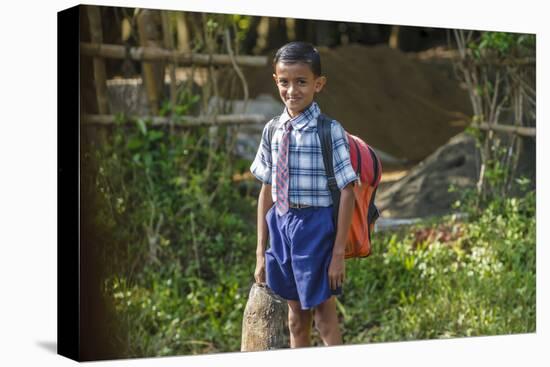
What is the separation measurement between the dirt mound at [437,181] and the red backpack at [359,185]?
30 centimetres

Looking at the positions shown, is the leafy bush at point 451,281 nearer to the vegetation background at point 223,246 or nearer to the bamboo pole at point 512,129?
the vegetation background at point 223,246

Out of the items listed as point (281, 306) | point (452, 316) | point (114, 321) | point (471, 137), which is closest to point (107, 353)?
point (114, 321)

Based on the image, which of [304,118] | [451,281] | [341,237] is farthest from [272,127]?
[451,281]

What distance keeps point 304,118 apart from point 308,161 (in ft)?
1.01

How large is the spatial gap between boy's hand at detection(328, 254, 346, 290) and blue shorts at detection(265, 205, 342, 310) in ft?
0.09

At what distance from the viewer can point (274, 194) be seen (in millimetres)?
7793

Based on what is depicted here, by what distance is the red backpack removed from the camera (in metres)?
7.70

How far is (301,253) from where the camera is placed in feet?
25.2

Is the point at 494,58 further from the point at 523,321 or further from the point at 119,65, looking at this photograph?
the point at 119,65

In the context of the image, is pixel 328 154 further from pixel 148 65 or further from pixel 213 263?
pixel 148 65

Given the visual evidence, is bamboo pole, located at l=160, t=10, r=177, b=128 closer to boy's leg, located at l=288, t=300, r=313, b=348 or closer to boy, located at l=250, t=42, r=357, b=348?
boy, located at l=250, t=42, r=357, b=348

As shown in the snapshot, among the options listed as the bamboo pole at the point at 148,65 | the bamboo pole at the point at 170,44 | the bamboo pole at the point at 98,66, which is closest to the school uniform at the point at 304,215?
the bamboo pole at the point at 170,44

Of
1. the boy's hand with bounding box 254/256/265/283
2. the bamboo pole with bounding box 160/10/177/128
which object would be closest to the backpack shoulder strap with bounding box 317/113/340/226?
the boy's hand with bounding box 254/256/265/283

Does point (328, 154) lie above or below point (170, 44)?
below
